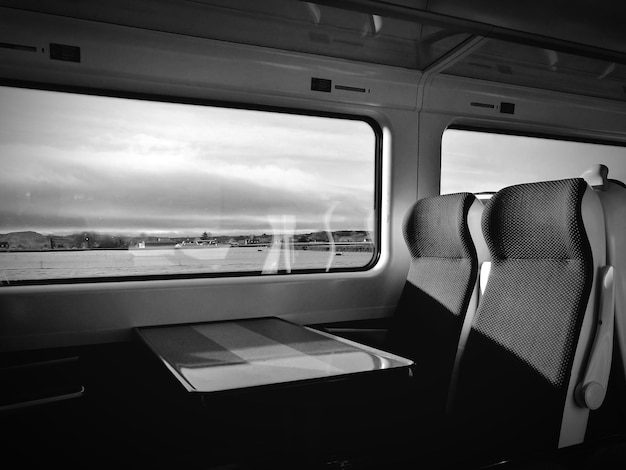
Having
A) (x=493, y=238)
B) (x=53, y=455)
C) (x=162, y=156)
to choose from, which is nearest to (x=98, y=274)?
(x=162, y=156)

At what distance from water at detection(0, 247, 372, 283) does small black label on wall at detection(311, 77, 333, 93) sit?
0.91 m

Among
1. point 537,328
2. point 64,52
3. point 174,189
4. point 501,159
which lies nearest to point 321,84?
point 174,189

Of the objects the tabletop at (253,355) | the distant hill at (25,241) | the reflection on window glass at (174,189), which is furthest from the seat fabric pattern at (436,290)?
the distant hill at (25,241)

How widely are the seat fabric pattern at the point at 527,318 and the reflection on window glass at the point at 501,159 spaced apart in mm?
1435

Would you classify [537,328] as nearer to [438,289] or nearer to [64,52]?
[438,289]

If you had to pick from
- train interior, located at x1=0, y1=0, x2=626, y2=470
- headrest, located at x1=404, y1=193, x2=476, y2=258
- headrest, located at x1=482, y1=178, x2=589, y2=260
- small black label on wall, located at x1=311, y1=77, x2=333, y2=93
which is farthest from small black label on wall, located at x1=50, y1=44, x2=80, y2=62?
headrest, located at x1=482, y1=178, x2=589, y2=260

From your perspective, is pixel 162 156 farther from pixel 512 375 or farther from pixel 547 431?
pixel 547 431

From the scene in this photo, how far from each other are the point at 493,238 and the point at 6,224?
82.7 inches

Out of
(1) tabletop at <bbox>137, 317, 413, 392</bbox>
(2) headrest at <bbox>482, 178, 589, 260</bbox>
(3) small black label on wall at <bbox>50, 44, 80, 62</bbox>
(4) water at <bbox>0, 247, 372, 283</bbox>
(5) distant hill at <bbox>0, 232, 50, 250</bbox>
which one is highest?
(3) small black label on wall at <bbox>50, 44, 80, 62</bbox>

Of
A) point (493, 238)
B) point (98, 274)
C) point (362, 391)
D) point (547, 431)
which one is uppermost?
point (493, 238)

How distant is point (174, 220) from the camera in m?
2.71

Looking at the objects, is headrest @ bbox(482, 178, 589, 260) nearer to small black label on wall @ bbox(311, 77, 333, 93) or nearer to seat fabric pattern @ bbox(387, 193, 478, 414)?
seat fabric pattern @ bbox(387, 193, 478, 414)

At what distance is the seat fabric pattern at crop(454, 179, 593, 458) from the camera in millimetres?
1696

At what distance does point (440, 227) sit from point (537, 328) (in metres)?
0.78
